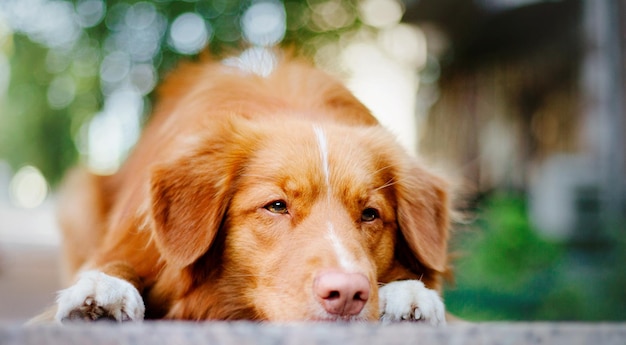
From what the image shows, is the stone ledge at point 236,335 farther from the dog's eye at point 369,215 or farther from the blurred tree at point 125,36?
the blurred tree at point 125,36

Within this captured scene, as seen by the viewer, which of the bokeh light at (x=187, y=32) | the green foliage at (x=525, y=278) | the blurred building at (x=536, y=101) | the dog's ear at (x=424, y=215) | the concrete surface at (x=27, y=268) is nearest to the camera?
the dog's ear at (x=424, y=215)

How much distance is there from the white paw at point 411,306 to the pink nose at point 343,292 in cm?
31

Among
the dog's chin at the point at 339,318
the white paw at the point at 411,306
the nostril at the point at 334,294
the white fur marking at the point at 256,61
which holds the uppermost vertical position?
the white fur marking at the point at 256,61

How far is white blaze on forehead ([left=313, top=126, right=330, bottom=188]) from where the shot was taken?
2.99 meters

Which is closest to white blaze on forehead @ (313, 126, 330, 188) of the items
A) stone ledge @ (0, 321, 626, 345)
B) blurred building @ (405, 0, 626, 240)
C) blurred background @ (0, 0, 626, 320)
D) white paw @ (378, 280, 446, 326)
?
white paw @ (378, 280, 446, 326)

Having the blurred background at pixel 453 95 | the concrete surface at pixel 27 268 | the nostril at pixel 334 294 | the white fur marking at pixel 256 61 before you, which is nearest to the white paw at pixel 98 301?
the concrete surface at pixel 27 268

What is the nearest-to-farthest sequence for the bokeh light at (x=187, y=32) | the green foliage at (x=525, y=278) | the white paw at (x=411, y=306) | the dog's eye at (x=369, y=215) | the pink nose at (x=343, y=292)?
the pink nose at (x=343, y=292)
the white paw at (x=411, y=306)
the dog's eye at (x=369, y=215)
the green foliage at (x=525, y=278)
the bokeh light at (x=187, y=32)

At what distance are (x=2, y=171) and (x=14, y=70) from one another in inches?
589

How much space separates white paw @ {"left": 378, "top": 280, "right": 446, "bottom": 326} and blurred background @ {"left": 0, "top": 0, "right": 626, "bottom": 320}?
5.74 feet

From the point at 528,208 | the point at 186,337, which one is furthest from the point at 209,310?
the point at 528,208

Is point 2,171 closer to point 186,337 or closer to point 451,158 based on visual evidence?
point 451,158

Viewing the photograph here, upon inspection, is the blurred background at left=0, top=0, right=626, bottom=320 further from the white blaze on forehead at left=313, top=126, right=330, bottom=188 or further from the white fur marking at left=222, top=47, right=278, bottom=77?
the white blaze on forehead at left=313, top=126, right=330, bottom=188

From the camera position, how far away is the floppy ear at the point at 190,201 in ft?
9.70

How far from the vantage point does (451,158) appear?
45.6ft
